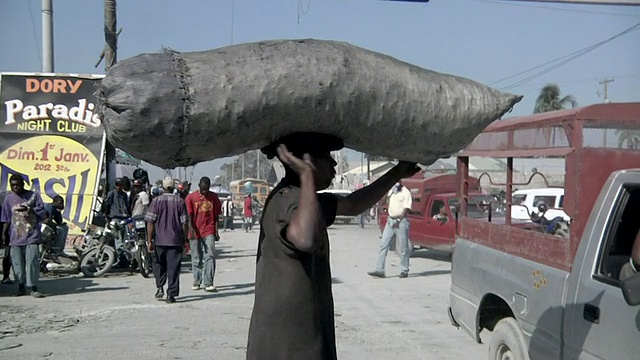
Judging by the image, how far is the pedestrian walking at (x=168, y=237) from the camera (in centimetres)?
953

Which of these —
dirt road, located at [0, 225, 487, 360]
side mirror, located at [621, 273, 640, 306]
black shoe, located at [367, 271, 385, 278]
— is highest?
side mirror, located at [621, 273, 640, 306]

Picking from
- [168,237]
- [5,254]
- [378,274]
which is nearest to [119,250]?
[5,254]

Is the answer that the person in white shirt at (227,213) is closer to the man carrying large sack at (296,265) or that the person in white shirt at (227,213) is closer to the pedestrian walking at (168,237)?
the pedestrian walking at (168,237)

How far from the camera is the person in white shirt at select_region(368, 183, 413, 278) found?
40.1 ft

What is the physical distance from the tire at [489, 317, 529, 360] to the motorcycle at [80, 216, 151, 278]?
869cm

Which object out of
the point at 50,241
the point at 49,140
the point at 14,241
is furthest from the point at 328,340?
the point at 49,140

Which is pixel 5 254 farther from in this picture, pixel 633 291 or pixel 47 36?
pixel 633 291

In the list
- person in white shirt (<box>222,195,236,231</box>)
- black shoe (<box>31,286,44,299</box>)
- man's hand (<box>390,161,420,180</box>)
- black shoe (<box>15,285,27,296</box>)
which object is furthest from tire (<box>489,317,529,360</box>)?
person in white shirt (<box>222,195,236,231</box>)

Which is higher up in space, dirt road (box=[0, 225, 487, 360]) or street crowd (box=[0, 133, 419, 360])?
street crowd (box=[0, 133, 419, 360])

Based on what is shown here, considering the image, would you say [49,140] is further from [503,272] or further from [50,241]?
[503,272]

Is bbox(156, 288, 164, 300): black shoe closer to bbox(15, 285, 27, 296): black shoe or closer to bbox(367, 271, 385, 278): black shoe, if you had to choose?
bbox(15, 285, 27, 296): black shoe

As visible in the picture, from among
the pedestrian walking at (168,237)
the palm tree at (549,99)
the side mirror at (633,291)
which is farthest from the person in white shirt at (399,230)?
the palm tree at (549,99)

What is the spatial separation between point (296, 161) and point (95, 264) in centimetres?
1068

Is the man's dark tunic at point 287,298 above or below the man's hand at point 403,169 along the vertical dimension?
below
